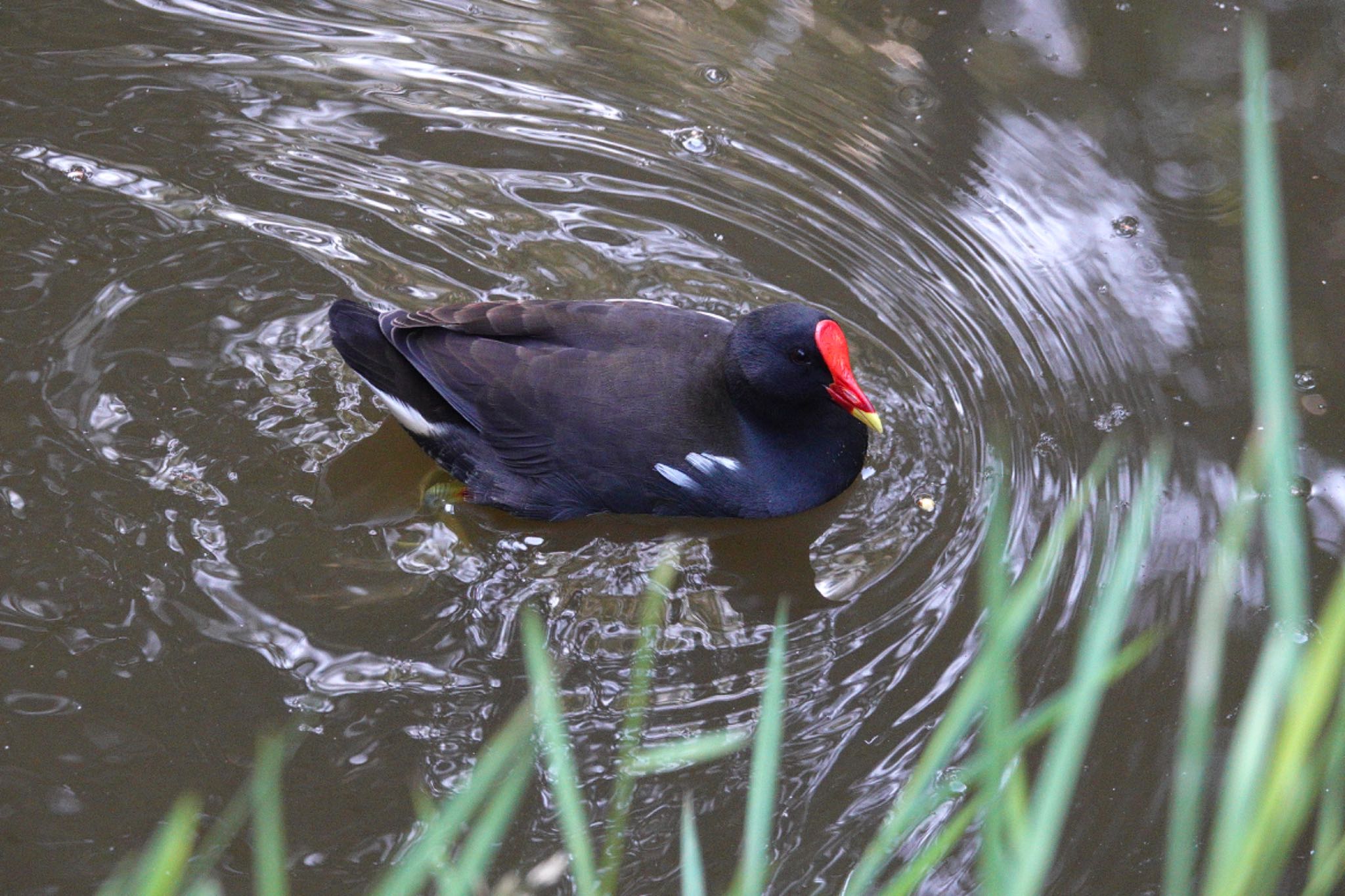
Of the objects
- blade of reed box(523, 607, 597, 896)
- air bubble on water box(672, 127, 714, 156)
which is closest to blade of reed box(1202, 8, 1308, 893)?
blade of reed box(523, 607, 597, 896)

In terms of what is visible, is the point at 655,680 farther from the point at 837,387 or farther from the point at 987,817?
the point at 987,817

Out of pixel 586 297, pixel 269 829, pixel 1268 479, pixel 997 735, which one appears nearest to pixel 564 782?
pixel 269 829

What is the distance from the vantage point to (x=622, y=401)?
3340mm

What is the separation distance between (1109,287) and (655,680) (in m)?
2.02

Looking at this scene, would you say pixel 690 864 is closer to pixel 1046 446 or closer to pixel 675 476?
pixel 675 476

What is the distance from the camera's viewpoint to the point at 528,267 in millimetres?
4078

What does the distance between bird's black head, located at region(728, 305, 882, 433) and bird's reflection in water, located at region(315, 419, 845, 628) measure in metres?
0.41

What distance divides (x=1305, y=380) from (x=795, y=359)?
Answer: 1606mm

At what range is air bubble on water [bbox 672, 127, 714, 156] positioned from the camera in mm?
4461

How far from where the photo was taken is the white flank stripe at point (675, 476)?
334 centimetres

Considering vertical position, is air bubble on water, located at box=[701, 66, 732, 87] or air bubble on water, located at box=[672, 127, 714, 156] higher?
air bubble on water, located at box=[701, 66, 732, 87]

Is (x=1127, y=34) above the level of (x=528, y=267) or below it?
above

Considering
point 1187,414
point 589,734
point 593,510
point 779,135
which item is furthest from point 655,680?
point 779,135

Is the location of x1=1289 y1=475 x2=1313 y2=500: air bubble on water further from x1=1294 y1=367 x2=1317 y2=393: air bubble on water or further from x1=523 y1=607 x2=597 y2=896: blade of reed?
x1=523 y1=607 x2=597 y2=896: blade of reed
